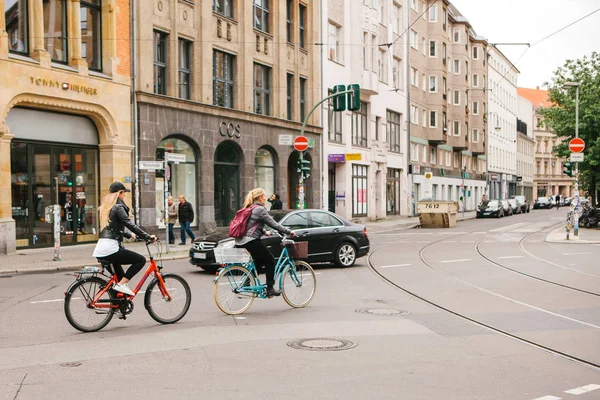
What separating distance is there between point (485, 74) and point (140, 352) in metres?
74.6

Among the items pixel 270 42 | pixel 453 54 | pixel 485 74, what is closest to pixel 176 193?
pixel 270 42

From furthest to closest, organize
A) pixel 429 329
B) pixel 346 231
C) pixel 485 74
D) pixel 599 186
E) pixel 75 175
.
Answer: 1. pixel 485 74
2. pixel 599 186
3. pixel 75 175
4. pixel 346 231
5. pixel 429 329

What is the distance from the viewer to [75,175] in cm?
2336

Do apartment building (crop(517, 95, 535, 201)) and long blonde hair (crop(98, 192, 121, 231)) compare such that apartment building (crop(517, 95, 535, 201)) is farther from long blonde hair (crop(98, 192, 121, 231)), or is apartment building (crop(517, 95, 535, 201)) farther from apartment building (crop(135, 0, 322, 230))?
long blonde hair (crop(98, 192, 121, 231))

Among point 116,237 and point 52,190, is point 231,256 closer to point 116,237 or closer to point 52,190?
point 116,237

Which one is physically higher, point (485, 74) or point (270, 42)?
point (485, 74)

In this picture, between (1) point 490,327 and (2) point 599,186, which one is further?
(2) point 599,186

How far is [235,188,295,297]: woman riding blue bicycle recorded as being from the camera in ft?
32.8

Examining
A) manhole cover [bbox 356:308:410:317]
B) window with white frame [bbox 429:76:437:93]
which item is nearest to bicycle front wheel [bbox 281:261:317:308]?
manhole cover [bbox 356:308:410:317]

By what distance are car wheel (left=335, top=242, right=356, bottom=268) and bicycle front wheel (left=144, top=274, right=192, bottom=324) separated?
26.1 ft

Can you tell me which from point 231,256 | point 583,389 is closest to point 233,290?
point 231,256

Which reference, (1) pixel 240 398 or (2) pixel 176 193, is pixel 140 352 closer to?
(1) pixel 240 398

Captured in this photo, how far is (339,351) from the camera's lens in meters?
7.56

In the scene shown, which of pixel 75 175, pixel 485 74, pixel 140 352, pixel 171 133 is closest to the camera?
pixel 140 352
